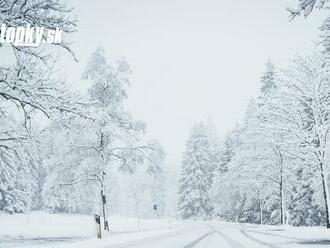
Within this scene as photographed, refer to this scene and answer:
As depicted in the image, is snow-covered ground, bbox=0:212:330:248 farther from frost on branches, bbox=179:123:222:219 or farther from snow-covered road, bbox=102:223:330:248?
frost on branches, bbox=179:123:222:219

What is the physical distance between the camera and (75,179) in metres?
31.9

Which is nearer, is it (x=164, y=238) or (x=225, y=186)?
(x=164, y=238)

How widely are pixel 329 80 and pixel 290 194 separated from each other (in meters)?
20.5

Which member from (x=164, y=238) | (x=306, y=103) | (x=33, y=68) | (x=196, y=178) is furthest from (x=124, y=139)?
(x=196, y=178)

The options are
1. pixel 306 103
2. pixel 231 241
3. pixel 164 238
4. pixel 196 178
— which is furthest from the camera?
pixel 196 178

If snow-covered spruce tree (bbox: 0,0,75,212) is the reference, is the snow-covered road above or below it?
below

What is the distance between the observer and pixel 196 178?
259ft

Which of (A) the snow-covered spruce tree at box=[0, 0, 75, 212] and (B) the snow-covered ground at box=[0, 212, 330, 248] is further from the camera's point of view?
(B) the snow-covered ground at box=[0, 212, 330, 248]

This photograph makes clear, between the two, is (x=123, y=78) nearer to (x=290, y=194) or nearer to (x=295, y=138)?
(x=295, y=138)

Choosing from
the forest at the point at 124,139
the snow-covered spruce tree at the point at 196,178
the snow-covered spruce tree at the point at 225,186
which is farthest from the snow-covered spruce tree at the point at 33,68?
the snow-covered spruce tree at the point at 196,178

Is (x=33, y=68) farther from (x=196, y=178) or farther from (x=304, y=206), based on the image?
(x=196, y=178)

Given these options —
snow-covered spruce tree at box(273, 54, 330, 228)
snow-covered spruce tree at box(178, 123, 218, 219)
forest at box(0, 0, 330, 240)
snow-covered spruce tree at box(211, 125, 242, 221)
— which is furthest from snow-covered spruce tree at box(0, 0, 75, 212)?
snow-covered spruce tree at box(178, 123, 218, 219)

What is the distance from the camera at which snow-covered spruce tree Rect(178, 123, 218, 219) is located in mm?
79375

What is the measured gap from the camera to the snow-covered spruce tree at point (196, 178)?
260 ft
